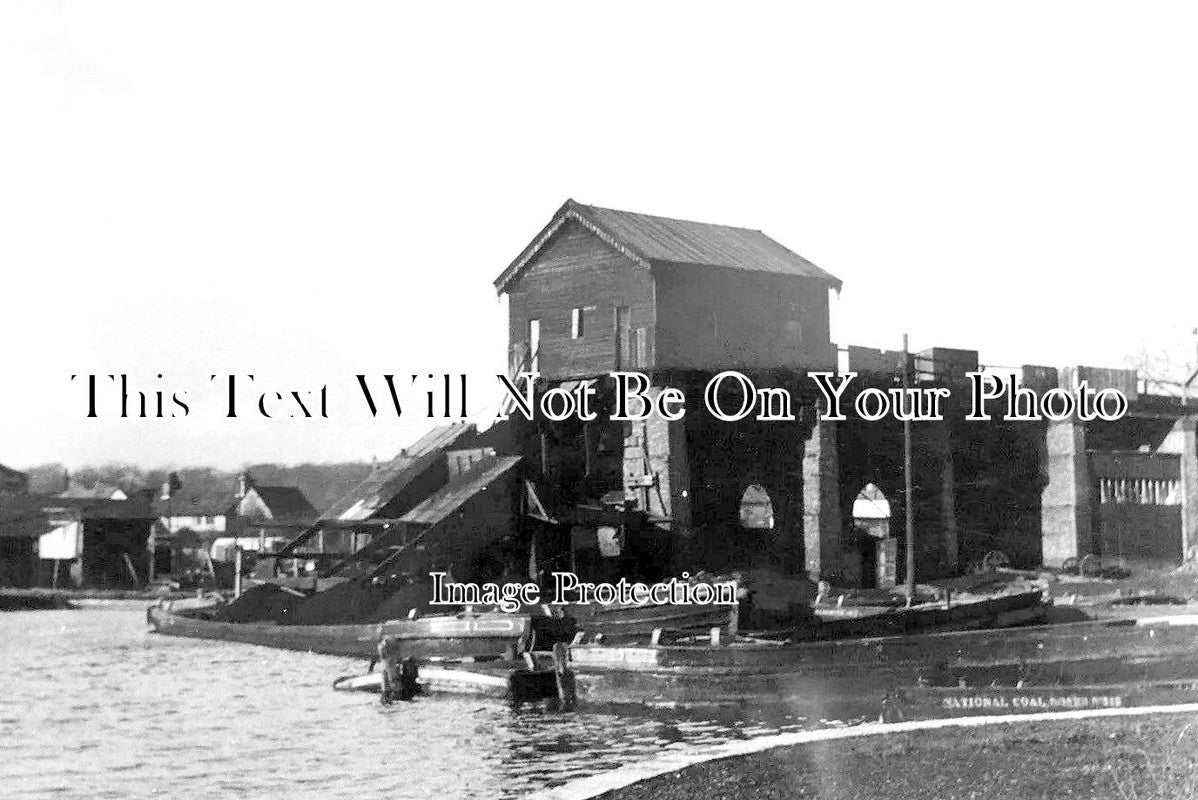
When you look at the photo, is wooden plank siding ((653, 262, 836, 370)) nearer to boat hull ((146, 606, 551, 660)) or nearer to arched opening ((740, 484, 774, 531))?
arched opening ((740, 484, 774, 531))

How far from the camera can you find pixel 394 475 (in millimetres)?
29328

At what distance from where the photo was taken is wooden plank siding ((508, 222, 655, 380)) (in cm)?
2970

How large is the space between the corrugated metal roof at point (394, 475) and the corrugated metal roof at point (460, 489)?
27.4 inches

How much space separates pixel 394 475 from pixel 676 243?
8.61 metres

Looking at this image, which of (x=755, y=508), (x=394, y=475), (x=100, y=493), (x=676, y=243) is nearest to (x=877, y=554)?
(x=755, y=508)

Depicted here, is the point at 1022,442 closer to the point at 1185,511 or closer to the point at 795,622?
the point at 1185,511

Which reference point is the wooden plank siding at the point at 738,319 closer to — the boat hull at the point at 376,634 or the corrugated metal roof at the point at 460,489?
the corrugated metal roof at the point at 460,489

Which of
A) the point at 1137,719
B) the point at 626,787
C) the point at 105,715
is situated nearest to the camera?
the point at 626,787

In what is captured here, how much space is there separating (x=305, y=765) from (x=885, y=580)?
19944 mm

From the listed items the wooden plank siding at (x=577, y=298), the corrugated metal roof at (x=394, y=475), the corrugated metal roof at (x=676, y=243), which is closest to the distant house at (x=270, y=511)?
the corrugated metal roof at (x=394, y=475)

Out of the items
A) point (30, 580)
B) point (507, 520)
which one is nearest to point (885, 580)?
point (507, 520)

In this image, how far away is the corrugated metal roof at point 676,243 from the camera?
29234mm

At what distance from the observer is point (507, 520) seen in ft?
88.1

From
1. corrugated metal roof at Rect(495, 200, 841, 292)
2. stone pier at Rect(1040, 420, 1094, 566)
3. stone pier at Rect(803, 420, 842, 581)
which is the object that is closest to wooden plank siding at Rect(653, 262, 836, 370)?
corrugated metal roof at Rect(495, 200, 841, 292)
